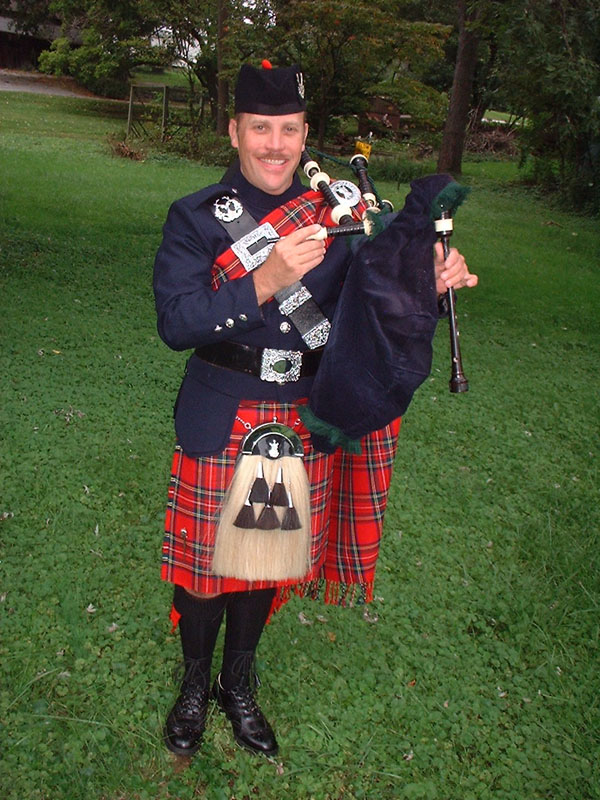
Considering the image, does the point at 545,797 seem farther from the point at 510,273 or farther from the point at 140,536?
the point at 510,273

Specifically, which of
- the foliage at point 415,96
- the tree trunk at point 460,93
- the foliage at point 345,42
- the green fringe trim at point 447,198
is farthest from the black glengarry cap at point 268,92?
A: the foliage at point 415,96

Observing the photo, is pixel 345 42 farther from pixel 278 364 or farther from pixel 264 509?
pixel 264 509

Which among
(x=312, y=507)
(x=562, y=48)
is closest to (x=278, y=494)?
(x=312, y=507)

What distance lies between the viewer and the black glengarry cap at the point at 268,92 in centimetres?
200

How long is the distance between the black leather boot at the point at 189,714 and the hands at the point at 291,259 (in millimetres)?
1375

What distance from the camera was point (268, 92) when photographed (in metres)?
1.99

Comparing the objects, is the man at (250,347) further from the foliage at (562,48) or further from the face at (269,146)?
the foliage at (562,48)

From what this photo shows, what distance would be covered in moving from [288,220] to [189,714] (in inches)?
67.4

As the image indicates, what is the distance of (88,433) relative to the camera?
4395mm

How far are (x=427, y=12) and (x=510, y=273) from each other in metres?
16.7

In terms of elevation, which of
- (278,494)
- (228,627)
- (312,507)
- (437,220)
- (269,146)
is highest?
(269,146)

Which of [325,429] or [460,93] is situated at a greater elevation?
[460,93]

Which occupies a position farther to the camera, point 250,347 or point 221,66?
point 221,66

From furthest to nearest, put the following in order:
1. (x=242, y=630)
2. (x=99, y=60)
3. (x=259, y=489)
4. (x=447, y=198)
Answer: (x=99, y=60) < (x=242, y=630) < (x=259, y=489) < (x=447, y=198)
